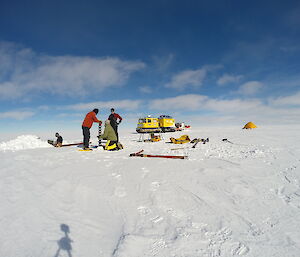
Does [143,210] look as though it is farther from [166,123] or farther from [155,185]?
[166,123]

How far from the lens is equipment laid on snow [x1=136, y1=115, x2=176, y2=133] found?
24.0m

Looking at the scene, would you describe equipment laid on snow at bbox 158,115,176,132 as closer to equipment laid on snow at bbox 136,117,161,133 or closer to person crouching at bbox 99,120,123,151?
equipment laid on snow at bbox 136,117,161,133

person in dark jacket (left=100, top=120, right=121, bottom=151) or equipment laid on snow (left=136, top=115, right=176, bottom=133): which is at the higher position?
equipment laid on snow (left=136, top=115, right=176, bottom=133)

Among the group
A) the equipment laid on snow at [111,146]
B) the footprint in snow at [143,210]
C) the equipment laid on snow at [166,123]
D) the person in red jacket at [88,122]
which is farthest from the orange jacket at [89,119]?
the equipment laid on snow at [166,123]

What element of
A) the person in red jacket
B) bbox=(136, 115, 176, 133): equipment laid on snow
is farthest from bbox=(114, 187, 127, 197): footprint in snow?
bbox=(136, 115, 176, 133): equipment laid on snow

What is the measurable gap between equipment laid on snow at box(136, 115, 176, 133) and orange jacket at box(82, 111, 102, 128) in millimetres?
15045

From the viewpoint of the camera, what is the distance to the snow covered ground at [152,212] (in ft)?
6.79

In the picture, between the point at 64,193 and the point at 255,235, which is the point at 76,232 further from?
the point at 255,235

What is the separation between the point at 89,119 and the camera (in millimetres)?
8688

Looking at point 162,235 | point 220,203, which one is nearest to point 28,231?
point 162,235

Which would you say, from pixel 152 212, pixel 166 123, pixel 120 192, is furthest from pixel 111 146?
pixel 166 123

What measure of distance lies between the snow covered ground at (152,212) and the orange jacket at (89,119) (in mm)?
4219

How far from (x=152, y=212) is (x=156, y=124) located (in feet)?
74.1

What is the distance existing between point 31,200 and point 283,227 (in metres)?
4.01
